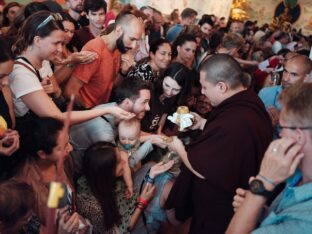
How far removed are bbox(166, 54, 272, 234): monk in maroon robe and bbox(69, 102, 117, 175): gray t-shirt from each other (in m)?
0.53

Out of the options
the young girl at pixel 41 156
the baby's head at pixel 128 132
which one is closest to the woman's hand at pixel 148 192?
the baby's head at pixel 128 132

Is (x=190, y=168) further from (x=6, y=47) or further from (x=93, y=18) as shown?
(x=93, y=18)

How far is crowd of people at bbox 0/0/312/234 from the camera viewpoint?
4.24 feet

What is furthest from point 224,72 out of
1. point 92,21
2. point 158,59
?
point 92,21

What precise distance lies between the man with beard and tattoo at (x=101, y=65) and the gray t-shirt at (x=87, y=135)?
0.28 meters

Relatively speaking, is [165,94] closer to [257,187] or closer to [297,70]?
[297,70]

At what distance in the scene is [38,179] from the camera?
75.2 inches

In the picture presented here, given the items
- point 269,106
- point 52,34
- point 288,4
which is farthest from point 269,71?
point 288,4

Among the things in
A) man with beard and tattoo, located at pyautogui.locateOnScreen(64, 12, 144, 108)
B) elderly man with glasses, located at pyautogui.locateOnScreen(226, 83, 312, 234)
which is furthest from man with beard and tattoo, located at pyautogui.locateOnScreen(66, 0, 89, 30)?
elderly man with glasses, located at pyautogui.locateOnScreen(226, 83, 312, 234)

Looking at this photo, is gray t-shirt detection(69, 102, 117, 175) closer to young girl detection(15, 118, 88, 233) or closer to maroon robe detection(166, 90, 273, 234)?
young girl detection(15, 118, 88, 233)

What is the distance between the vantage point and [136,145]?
2781mm

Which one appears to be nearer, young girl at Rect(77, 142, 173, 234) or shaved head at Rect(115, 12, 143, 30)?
young girl at Rect(77, 142, 173, 234)

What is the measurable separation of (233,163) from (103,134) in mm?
990

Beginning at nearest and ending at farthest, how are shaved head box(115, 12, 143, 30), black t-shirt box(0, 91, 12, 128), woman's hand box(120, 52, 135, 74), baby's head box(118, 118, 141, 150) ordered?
black t-shirt box(0, 91, 12, 128) → baby's head box(118, 118, 141, 150) → shaved head box(115, 12, 143, 30) → woman's hand box(120, 52, 135, 74)
